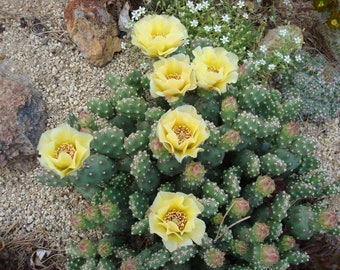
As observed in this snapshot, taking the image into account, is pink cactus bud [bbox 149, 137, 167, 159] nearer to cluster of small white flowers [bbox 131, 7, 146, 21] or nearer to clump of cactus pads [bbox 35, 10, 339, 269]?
clump of cactus pads [bbox 35, 10, 339, 269]

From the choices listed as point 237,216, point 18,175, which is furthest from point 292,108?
point 18,175

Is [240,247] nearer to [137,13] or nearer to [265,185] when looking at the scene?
[265,185]

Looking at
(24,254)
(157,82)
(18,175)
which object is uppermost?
(157,82)

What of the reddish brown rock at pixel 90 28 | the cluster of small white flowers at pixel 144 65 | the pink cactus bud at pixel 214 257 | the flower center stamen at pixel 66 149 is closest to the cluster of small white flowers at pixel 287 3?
the cluster of small white flowers at pixel 144 65

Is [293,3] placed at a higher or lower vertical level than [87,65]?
higher

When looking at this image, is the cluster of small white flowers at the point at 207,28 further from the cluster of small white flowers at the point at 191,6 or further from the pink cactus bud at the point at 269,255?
the pink cactus bud at the point at 269,255

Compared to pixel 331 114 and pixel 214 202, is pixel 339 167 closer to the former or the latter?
pixel 331 114
